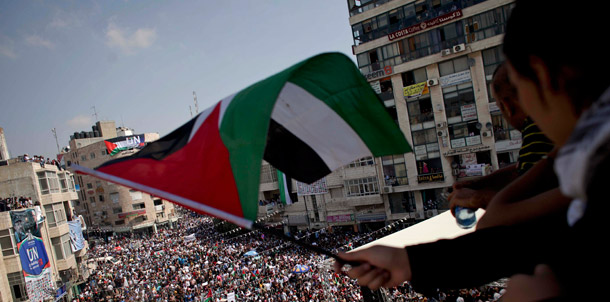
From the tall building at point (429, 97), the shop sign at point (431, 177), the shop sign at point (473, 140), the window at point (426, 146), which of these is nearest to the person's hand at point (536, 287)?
the tall building at point (429, 97)

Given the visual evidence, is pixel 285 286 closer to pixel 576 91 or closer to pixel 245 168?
pixel 245 168

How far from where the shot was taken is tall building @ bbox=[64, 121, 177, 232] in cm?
5466

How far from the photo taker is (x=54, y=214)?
25.5 meters

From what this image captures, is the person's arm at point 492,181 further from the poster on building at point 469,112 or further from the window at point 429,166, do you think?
the window at point 429,166

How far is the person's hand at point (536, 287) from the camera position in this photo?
3.05 ft

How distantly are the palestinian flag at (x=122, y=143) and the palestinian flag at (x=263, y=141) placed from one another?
5819 centimetres

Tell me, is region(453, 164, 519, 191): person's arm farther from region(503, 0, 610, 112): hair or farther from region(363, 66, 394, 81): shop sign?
region(363, 66, 394, 81): shop sign

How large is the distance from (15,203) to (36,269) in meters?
4.32

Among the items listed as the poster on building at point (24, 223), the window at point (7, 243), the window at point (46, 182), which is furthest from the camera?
the window at point (46, 182)

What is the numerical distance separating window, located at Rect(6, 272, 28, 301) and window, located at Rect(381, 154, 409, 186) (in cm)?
2403

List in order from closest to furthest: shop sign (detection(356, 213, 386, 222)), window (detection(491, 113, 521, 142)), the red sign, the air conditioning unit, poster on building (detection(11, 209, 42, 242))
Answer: poster on building (detection(11, 209, 42, 242)) → window (detection(491, 113, 521, 142)) → the air conditioning unit → the red sign → shop sign (detection(356, 213, 386, 222))

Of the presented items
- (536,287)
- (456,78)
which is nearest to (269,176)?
(456,78)

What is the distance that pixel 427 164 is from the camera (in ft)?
85.0

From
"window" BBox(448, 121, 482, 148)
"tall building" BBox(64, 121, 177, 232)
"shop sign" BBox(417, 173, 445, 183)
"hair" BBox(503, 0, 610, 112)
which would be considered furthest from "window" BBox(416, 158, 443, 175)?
"tall building" BBox(64, 121, 177, 232)
